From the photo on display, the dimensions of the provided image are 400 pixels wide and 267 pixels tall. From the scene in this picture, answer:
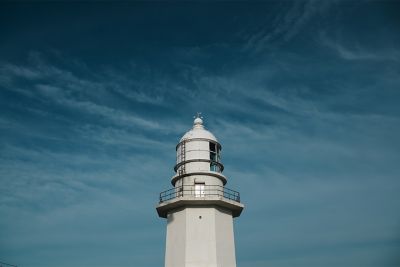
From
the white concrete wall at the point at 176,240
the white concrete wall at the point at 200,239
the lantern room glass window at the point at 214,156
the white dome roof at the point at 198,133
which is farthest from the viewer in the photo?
the white dome roof at the point at 198,133

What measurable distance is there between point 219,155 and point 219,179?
188 cm

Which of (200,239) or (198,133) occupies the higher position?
(198,133)

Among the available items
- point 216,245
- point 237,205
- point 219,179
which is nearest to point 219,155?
point 219,179

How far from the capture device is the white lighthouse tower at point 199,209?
25969 millimetres

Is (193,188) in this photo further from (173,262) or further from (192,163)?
(173,262)

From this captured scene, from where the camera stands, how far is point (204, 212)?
88.1ft

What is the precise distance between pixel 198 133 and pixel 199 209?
530cm

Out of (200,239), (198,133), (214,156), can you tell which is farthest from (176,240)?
(198,133)

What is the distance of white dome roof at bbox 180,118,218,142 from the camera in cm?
2895

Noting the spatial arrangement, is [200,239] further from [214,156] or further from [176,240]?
[214,156]

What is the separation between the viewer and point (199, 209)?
88.4ft

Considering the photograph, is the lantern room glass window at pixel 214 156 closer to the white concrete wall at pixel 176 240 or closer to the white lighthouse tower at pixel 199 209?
the white lighthouse tower at pixel 199 209

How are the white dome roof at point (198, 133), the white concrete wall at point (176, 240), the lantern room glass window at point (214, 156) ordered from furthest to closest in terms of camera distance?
the white dome roof at point (198, 133), the lantern room glass window at point (214, 156), the white concrete wall at point (176, 240)

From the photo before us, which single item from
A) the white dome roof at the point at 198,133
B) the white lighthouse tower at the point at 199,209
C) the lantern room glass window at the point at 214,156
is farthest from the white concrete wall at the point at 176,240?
the white dome roof at the point at 198,133
